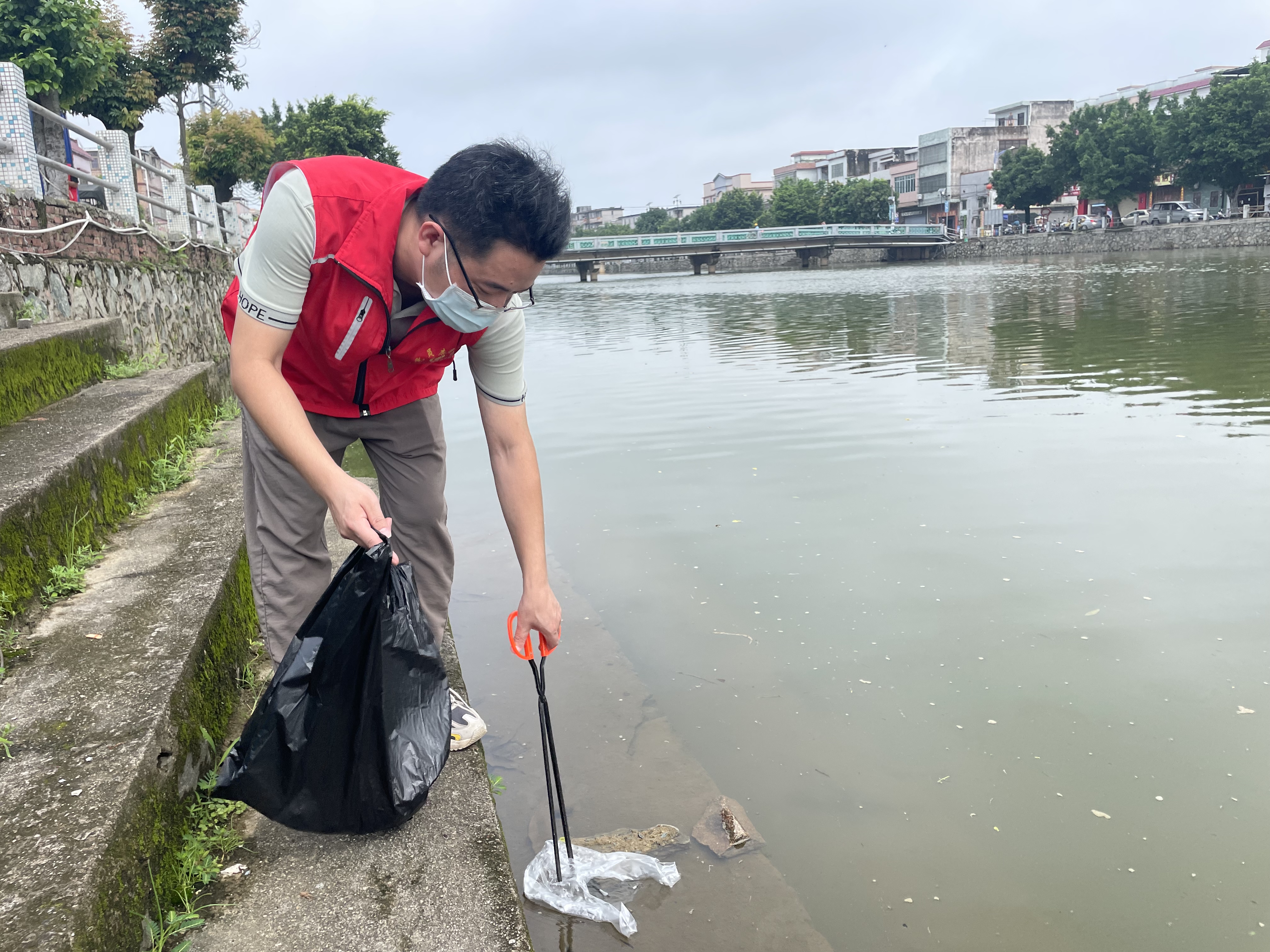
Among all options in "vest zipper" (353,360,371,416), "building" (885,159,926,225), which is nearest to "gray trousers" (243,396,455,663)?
"vest zipper" (353,360,371,416)

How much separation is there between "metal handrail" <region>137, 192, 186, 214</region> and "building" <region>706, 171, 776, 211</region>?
9079cm

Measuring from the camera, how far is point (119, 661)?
196 centimetres

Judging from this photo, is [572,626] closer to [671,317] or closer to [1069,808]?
[1069,808]

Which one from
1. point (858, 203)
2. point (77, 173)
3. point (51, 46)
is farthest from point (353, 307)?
point (858, 203)

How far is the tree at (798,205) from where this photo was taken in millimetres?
68188

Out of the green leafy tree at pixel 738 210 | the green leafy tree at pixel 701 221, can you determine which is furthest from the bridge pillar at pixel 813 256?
the green leafy tree at pixel 701 221

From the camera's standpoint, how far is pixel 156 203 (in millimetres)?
8367

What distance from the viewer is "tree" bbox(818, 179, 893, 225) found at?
65.3m

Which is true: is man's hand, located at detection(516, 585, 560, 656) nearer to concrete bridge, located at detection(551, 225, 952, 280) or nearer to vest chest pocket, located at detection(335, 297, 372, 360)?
vest chest pocket, located at detection(335, 297, 372, 360)

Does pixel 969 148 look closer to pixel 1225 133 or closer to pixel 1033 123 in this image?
pixel 1033 123

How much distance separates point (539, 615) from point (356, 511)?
0.48 m

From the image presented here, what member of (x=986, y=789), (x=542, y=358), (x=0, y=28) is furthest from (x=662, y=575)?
(x=0, y=28)

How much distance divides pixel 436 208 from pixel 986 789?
1985 mm

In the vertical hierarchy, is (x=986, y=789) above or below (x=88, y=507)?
below
